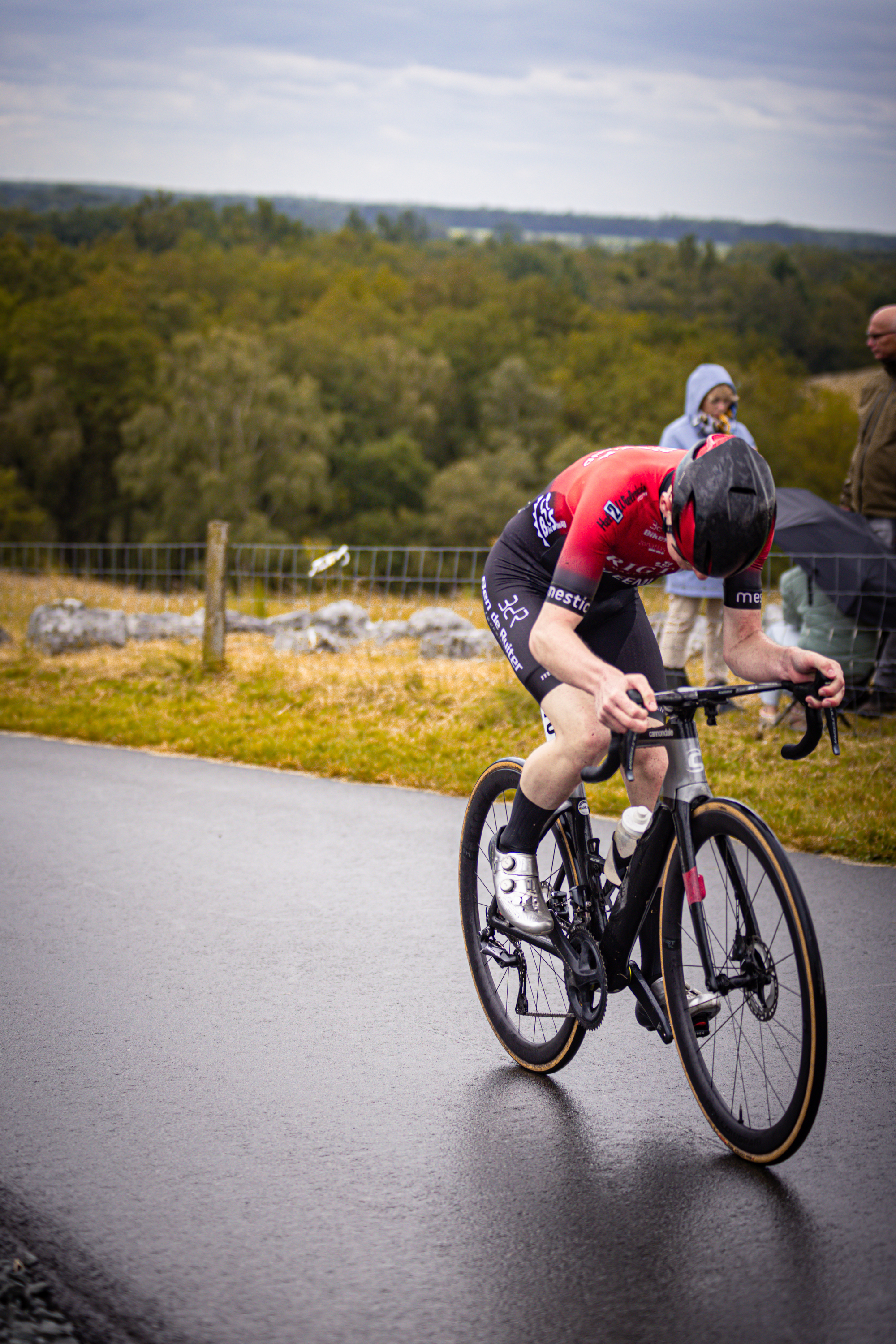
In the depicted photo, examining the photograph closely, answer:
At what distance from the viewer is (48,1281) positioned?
8.54ft

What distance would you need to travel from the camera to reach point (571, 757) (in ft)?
10.5

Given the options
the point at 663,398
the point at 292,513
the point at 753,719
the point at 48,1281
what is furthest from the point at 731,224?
the point at 48,1281

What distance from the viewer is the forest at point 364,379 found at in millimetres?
54031

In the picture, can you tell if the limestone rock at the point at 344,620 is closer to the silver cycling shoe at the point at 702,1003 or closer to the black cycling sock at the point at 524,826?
the black cycling sock at the point at 524,826

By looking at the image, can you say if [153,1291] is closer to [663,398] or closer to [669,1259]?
[669,1259]

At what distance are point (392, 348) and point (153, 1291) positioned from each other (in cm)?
6530

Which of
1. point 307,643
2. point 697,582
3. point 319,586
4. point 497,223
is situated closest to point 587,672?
point 697,582

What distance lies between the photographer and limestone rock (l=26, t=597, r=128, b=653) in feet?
38.9

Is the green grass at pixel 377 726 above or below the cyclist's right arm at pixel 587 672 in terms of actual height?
below

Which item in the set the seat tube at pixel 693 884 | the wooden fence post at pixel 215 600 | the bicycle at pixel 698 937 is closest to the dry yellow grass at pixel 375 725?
the wooden fence post at pixel 215 600

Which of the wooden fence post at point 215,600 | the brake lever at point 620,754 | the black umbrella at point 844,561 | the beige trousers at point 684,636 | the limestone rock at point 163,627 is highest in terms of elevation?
the brake lever at point 620,754

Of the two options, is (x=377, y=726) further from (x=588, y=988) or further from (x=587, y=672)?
(x=587, y=672)

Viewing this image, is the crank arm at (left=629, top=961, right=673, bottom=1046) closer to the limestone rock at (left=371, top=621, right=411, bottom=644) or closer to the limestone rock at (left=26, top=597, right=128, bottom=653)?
the limestone rock at (left=371, top=621, right=411, bottom=644)

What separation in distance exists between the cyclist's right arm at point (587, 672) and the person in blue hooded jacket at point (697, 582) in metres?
4.92
